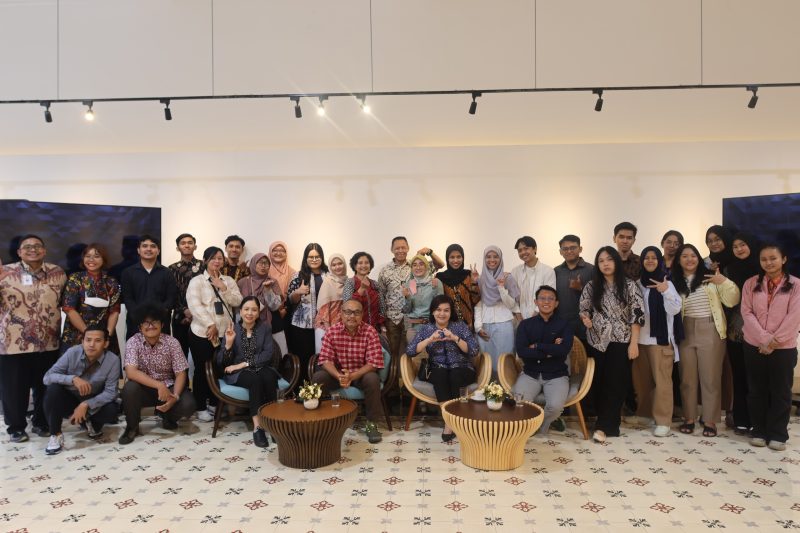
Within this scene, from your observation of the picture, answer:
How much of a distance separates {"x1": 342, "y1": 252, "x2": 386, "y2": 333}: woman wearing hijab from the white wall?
140cm

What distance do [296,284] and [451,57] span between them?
320 centimetres

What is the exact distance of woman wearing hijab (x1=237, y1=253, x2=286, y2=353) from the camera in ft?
17.2

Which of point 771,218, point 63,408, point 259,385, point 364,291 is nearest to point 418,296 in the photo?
point 364,291

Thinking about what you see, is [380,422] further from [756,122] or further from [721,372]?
[756,122]

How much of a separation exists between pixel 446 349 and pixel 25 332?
3.58 meters

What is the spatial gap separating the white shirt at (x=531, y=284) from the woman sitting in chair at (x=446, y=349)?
66 centimetres

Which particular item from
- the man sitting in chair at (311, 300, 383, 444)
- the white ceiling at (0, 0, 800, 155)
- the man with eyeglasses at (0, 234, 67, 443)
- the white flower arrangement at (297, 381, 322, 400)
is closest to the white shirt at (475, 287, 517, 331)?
the man sitting in chair at (311, 300, 383, 444)

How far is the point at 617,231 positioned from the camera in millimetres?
5000

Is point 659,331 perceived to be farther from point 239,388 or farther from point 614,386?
point 239,388

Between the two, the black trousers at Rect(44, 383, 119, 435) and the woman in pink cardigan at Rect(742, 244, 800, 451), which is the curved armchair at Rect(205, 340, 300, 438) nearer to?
the black trousers at Rect(44, 383, 119, 435)

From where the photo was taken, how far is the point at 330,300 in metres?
5.21

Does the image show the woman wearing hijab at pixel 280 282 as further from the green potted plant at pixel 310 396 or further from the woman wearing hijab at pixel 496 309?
the woman wearing hijab at pixel 496 309

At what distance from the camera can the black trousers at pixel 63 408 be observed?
168 inches

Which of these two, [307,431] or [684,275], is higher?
[684,275]
